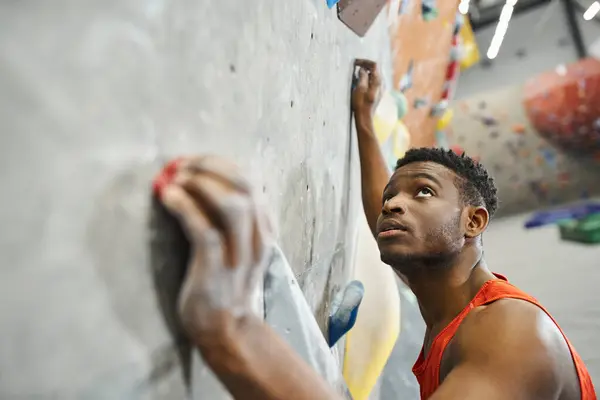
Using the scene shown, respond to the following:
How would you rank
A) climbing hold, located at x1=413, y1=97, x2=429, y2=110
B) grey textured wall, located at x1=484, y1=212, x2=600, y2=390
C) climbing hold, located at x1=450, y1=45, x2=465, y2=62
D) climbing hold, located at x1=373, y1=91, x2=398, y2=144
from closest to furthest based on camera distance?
1. climbing hold, located at x1=373, y1=91, x2=398, y2=144
2. climbing hold, located at x1=413, y1=97, x2=429, y2=110
3. grey textured wall, located at x1=484, y1=212, x2=600, y2=390
4. climbing hold, located at x1=450, y1=45, x2=465, y2=62

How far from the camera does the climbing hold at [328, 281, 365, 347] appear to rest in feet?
3.19

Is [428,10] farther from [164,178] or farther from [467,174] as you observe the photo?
[164,178]

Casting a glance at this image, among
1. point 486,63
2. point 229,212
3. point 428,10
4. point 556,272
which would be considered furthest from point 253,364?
point 486,63

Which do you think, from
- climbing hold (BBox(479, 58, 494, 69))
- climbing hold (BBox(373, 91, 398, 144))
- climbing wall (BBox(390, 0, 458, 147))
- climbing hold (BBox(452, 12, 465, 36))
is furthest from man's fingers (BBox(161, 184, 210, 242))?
climbing hold (BBox(479, 58, 494, 69))

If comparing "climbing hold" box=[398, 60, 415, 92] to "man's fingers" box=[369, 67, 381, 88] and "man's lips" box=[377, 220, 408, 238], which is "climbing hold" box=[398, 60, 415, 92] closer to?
"man's fingers" box=[369, 67, 381, 88]

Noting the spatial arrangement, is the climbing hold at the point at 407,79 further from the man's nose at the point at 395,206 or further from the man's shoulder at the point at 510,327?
the man's shoulder at the point at 510,327

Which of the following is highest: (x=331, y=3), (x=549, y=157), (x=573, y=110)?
(x=331, y=3)

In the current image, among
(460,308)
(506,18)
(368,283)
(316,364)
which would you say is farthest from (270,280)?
(506,18)

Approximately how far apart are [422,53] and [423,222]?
4.90 feet

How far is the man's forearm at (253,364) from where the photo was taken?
0.38 m

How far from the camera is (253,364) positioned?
387 millimetres

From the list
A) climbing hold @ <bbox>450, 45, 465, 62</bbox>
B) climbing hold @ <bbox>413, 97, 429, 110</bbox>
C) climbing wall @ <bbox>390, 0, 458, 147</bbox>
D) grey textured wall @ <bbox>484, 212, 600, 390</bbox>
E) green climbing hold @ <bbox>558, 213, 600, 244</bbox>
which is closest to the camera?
climbing wall @ <bbox>390, 0, 458, 147</bbox>

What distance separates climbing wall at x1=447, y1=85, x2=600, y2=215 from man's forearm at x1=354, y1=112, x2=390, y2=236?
2.57 metres

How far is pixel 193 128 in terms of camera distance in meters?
0.48
